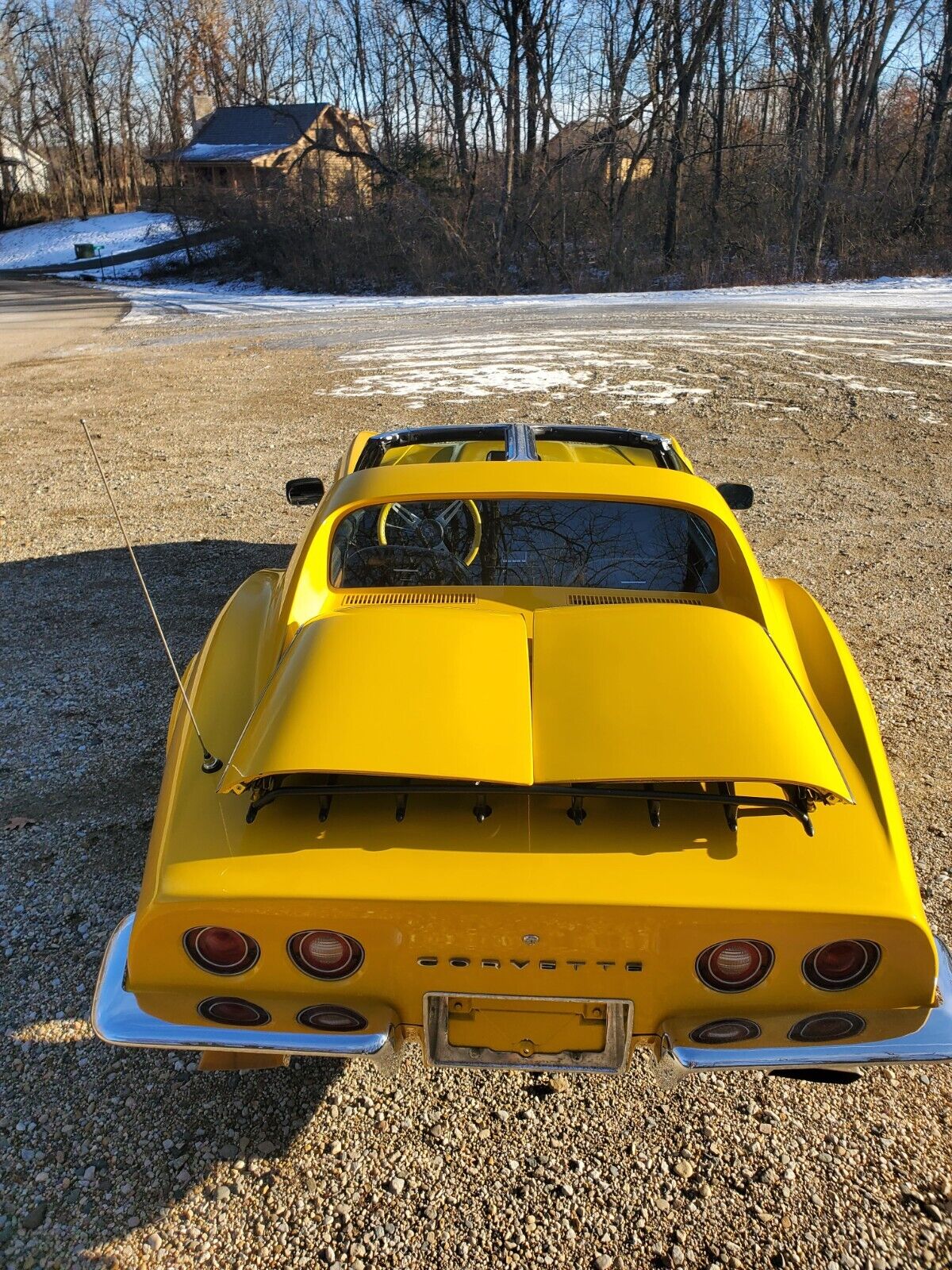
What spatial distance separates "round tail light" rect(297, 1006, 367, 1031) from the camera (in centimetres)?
199

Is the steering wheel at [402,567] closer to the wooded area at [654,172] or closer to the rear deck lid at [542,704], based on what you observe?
the rear deck lid at [542,704]

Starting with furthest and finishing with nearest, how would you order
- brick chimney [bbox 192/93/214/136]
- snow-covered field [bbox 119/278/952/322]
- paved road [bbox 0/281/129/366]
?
brick chimney [bbox 192/93/214/136] → snow-covered field [bbox 119/278/952/322] → paved road [bbox 0/281/129/366]

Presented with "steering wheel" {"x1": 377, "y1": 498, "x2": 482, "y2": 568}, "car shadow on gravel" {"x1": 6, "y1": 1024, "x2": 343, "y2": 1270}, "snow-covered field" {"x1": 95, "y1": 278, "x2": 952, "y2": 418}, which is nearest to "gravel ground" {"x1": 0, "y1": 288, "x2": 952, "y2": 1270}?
"car shadow on gravel" {"x1": 6, "y1": 1024, "x2": 343, "y2": 1270}

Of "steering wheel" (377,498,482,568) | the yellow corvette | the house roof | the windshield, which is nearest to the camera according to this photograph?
the yellow corvette

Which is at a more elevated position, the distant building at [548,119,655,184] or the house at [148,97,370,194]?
the house at [148,97,370,194]

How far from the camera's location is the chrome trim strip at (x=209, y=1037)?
6.46ft

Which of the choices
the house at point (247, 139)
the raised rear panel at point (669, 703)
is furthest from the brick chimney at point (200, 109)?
the raised rear panel at point (669, 703)

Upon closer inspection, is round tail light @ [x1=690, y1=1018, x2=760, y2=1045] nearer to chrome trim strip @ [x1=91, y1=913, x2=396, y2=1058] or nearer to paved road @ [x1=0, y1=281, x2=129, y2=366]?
chrome trim strip @ [x1=91, y1=913, x2=396, y2=1058]

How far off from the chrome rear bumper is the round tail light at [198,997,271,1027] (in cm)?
2

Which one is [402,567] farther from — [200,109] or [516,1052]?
[200,109]

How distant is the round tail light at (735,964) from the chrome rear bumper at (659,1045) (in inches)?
6.6

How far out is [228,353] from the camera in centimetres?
1486

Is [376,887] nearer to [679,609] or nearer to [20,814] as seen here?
[679,609]

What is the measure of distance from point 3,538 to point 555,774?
253 inches
